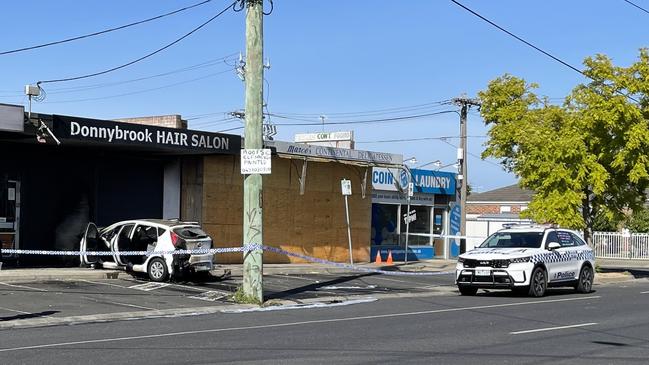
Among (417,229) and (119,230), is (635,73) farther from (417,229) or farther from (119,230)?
(119,230)

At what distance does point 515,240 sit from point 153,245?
8.72 m

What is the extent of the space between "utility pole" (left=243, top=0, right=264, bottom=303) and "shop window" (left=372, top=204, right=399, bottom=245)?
48.9 ft

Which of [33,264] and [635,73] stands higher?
[635,73]

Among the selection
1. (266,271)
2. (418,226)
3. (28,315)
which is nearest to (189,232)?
(266,271)

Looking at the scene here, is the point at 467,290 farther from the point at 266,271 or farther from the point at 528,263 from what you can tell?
the point at 266,271

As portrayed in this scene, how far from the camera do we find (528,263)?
19.3 m

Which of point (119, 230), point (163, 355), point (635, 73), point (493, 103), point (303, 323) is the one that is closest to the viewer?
point (163, 355)

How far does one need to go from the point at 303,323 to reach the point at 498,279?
22.1 ft

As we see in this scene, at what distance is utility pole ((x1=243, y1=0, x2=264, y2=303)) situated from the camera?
1723 cm

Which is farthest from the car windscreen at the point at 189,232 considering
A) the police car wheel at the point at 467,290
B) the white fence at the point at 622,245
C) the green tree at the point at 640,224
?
the green tree at the point at 640,224

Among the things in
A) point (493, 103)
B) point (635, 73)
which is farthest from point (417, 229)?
point (635, 73)

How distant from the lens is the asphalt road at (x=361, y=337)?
10172 mm

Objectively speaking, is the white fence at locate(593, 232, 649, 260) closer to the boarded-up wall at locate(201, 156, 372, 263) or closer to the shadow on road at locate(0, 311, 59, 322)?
→ the boarded-up wall at locate(201, 156, 372, 263)

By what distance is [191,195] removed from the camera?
83.5 ft
